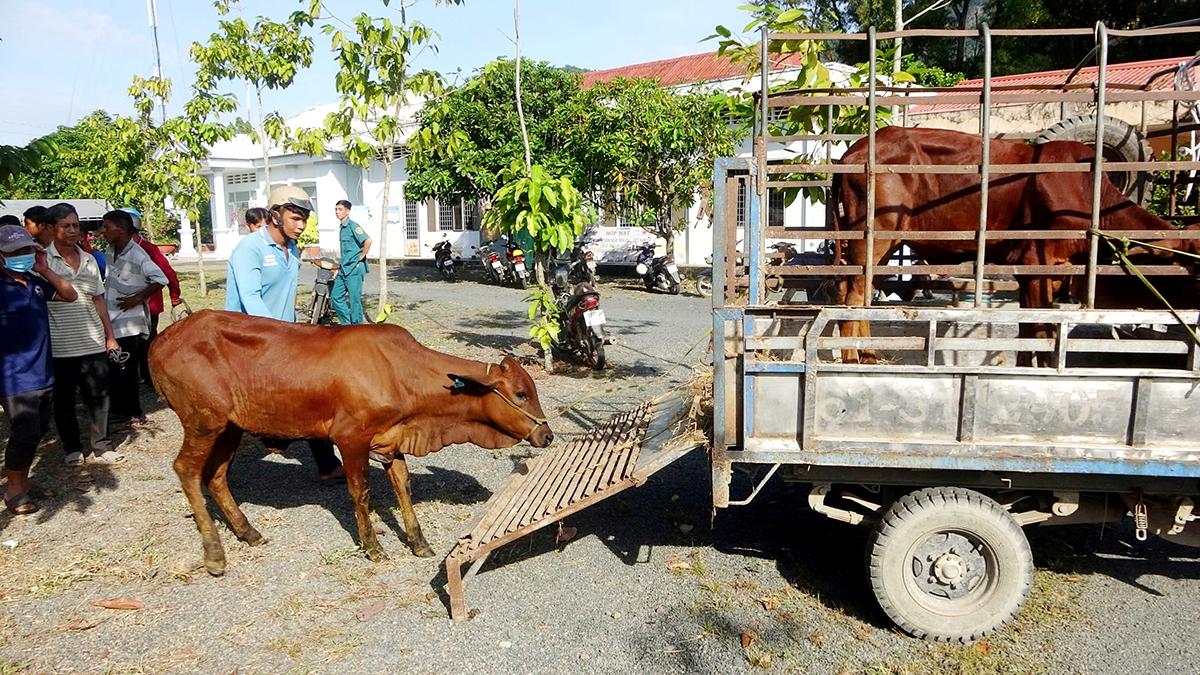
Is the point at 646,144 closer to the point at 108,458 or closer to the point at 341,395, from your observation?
the point at 108,458

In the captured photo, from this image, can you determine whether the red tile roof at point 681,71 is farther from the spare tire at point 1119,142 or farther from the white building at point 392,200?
the spare tire at point 1119,142

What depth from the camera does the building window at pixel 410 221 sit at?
28328 mm

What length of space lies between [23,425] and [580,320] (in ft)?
17.0

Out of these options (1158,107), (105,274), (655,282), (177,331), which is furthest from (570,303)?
(1158,107)

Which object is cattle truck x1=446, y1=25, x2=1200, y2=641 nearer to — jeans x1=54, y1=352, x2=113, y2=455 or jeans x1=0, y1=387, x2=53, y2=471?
jeans x1=0, y1=387, x2=53, y2=471

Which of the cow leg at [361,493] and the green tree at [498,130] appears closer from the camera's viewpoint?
the cow leg at [361,493]

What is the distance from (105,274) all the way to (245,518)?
352 cm

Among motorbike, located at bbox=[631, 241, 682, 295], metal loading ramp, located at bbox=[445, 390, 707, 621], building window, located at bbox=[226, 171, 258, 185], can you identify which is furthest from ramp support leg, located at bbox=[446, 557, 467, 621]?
building window, located at bbox=[226, 171, 258, 185]

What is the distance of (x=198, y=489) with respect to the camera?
4570 mm

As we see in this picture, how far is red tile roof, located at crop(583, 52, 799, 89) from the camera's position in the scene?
73.8ft

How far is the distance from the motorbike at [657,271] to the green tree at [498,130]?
2.43 metres

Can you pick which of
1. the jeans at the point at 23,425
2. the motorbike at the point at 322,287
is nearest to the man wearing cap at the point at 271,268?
the jeans at the point at 23,425

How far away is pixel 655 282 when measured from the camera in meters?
16.6

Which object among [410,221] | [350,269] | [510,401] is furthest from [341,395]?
[410,221]
